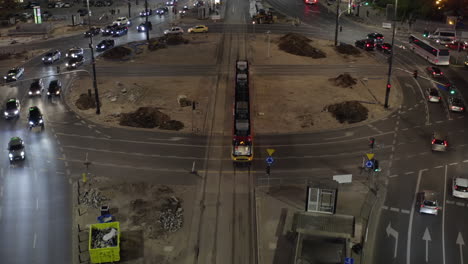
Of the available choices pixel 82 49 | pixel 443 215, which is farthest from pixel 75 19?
pixel 443 215

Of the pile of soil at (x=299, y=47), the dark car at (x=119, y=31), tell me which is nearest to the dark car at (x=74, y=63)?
the dark car at (x=119, y=31)

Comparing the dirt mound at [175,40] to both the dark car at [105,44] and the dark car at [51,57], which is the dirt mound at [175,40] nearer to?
the dark car at [105,44]

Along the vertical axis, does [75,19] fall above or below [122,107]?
above

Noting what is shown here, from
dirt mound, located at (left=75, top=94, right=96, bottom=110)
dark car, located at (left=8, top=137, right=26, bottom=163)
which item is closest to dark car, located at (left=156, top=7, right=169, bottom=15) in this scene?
dirt mound, located at (left=75, top=94, right=96, bottom=110)

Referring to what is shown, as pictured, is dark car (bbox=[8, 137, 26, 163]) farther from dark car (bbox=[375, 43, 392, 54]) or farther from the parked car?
dark car (bbox=[375, 43, 392, 54])

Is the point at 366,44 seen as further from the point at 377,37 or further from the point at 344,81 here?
the point at 344,81

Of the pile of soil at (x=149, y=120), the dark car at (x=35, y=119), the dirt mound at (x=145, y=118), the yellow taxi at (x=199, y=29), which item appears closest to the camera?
the dark car at (x=35, y=119)

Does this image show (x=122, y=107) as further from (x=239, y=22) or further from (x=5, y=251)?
(x=239, y=22)
